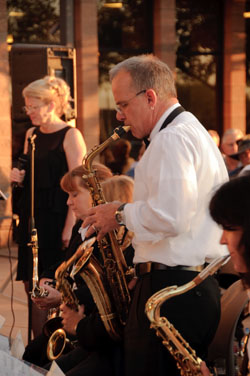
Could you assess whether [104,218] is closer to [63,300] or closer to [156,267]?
[156,267]

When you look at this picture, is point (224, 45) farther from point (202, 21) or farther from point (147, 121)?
point (147, 121)

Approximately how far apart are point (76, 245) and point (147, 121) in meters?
1.49

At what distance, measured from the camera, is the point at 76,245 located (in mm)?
4742

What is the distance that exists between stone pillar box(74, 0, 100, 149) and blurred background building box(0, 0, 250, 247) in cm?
2

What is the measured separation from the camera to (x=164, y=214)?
319cm

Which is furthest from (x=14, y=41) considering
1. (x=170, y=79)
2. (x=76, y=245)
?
(x=170, y=79)

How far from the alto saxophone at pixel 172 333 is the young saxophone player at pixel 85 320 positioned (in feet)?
2.38

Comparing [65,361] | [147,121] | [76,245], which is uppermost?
[147,121]

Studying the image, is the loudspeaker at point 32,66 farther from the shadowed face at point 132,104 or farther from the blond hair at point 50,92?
the shadowed face at point 132,104

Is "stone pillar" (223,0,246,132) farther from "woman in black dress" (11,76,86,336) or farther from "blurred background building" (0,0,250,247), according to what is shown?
"woman in black dress" (11,76,86,336)

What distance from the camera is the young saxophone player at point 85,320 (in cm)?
388

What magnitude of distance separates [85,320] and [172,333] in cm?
95

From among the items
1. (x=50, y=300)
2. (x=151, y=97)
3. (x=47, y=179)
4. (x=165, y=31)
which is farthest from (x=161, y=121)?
(x=165, y=31)

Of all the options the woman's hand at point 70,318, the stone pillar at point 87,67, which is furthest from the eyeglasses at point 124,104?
the stone pillar at point 87,67
